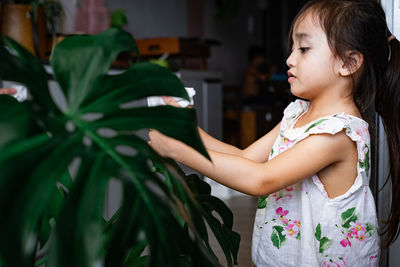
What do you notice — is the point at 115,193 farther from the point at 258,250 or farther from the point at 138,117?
the point at 138,117

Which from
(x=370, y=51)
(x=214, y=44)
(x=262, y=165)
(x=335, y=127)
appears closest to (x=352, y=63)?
(x=370, y=51)

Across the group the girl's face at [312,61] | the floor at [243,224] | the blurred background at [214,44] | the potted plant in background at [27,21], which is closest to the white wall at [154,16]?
the blurred background at [214,44]

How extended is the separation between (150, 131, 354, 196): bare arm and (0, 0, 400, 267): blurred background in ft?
1.21

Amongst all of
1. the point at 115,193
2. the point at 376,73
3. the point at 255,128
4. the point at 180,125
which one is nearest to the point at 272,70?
the point at 255,128

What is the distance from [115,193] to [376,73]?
64.0 inches

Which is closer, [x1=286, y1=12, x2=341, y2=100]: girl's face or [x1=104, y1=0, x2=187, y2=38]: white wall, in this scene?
[x1=286, y1=12, x2=341, y2=100]: girl's face

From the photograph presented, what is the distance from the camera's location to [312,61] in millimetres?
1023

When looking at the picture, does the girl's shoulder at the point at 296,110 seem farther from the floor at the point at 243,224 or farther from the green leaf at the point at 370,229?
the floor at the point at 243,224

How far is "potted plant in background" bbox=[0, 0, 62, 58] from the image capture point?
7.36 feet

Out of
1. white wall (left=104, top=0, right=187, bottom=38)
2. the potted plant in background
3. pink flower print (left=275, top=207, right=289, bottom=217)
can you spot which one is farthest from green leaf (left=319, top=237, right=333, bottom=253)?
white wall (left=104, top=0, right=187, bottom=38)

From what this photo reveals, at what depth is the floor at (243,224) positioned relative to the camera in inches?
76.1

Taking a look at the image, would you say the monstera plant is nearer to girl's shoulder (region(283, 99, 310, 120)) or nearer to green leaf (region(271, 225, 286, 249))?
green leaf (region(271, 225, 286, 249))

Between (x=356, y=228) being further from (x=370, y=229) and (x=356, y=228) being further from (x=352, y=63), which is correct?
(x=352, y=63)

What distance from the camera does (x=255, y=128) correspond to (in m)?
5.25
